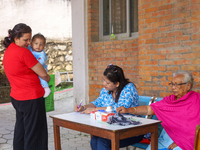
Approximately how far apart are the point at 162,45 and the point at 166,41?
98 mm

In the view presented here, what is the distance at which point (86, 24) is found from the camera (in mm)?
6418

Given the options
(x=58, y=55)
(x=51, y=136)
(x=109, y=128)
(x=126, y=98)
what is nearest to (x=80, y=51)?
(x=51, y=136)

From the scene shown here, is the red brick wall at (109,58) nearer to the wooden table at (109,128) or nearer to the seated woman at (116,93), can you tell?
the seated woman at (116,93)

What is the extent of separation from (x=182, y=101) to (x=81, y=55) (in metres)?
3.97

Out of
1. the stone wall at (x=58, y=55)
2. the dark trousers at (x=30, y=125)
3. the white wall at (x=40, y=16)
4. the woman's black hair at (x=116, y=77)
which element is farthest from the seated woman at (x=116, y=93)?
the stone wall at (x=58, y=55)

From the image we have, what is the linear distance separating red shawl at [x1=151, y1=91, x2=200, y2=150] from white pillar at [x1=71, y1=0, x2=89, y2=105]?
3.72 meters

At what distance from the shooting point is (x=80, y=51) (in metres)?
6.48

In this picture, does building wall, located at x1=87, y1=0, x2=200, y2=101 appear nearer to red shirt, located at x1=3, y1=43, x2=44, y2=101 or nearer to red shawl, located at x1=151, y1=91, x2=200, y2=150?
red shawl, located at x1=151, y1=91, x2=200, y2=150

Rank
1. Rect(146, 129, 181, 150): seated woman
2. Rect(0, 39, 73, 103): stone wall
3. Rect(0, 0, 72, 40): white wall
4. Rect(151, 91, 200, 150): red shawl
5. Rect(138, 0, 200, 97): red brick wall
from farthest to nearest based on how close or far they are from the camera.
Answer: Rect(0, 39, 73, 103): stone wall → Rect(0, 0, 72, 40): white wall → Rect(138, 0, 200, 97): red brick wall → Rect(146, 129, 181, 150): seated woman → Rect(151, 91, 200, 150): red shawl

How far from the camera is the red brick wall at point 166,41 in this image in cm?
397

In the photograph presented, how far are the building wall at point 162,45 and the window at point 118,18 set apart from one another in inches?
17.8

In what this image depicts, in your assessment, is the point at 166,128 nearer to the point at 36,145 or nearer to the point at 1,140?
the point at 36,145

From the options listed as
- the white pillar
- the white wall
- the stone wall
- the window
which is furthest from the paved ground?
the white wall

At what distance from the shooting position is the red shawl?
8.82 ft
